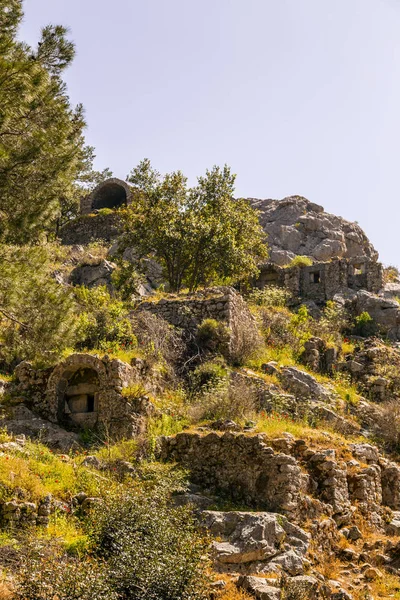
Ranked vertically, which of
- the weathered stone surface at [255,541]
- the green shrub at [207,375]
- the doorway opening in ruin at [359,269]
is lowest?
the weathered stone surface at [255,541]

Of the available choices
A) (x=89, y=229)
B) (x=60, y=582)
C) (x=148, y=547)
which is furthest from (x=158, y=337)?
(x=89, y=229)

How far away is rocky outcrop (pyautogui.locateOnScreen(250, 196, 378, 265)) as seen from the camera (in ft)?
104

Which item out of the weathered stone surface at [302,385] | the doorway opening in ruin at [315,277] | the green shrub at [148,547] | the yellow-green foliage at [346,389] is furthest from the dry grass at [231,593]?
the doorway opening in ruin at [315,277]

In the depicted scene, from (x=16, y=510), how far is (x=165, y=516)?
2361 millimetres

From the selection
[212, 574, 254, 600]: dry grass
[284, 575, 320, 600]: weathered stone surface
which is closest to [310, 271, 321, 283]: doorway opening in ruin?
[284, 575, 320, 600]: weathered stone surface

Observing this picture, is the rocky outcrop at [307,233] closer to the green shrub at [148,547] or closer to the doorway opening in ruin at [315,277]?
the doorway opening in ruin at [315,277]

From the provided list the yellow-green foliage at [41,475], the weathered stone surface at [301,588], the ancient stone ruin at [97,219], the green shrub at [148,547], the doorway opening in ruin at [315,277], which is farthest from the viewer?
the ancient stone ruin at [97,219]

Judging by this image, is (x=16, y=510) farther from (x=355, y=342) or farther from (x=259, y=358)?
(x=355, y=342)

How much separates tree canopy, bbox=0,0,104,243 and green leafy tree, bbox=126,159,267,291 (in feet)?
33.3

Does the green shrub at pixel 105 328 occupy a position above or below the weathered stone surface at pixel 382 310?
below

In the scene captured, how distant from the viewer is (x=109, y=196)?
125 ft

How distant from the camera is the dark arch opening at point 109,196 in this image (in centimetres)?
3694

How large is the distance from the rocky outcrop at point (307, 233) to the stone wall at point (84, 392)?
1697 cm

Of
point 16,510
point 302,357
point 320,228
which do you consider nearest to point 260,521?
point 16,510
